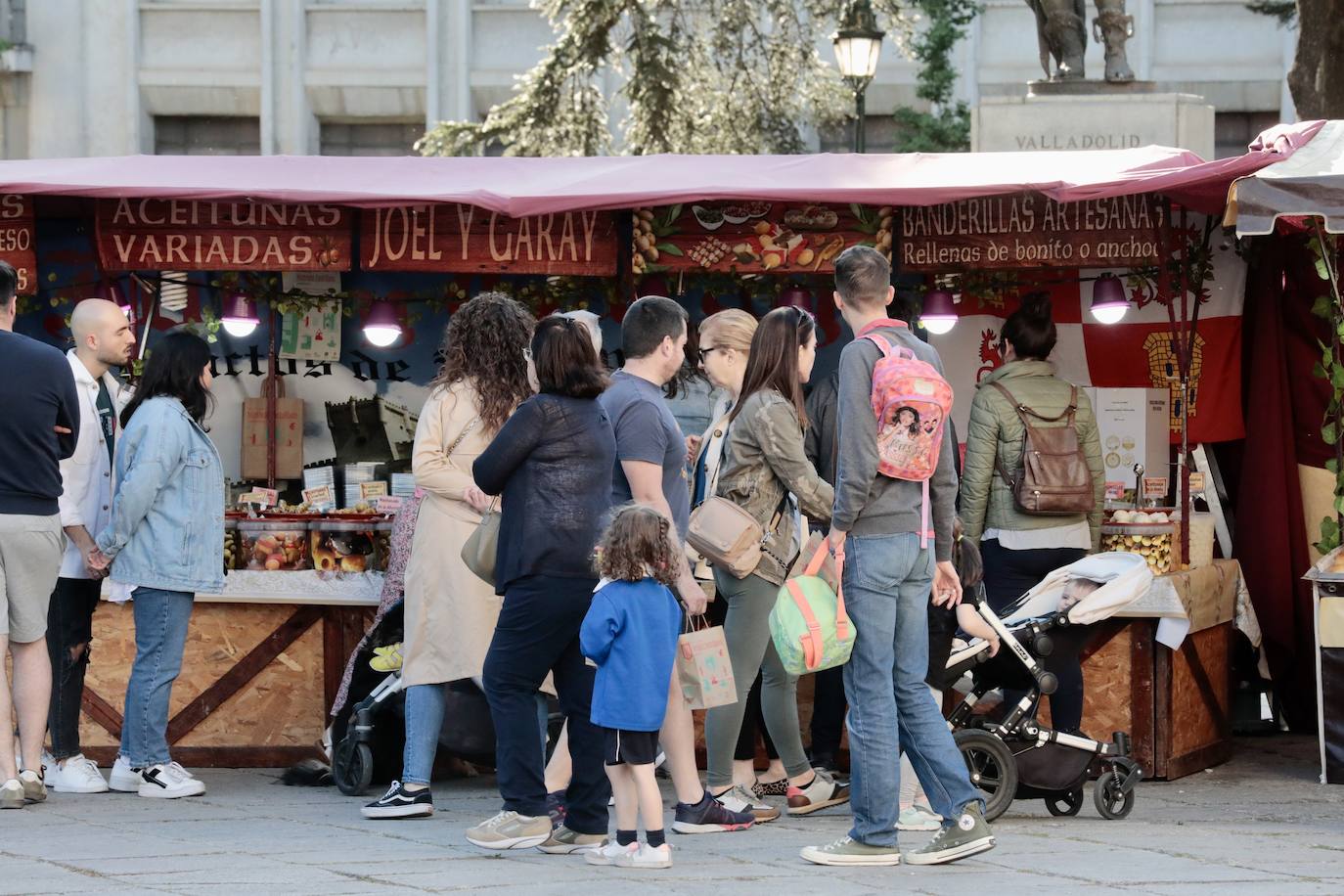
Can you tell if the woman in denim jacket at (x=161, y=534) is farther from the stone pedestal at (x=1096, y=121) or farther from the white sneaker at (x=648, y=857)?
the stone pedestal at (x=1096, y=121)

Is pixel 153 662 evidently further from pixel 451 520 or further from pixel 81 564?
pixel 451 520


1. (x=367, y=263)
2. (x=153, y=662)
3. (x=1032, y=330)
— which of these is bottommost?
(x=153, y=662)

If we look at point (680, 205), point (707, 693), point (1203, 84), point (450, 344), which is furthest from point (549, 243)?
point (1203, 84)

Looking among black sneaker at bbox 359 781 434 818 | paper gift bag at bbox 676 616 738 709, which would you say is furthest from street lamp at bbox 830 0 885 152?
paper gift bag at bbox 676 616 738 709

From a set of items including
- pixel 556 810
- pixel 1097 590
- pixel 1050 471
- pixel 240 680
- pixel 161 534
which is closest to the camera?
pixel 556 810

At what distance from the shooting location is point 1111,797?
6.99 metres

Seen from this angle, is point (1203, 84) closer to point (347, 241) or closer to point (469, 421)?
point (347, 241)

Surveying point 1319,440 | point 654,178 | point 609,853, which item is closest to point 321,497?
point 654,178

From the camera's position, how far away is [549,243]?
879cm

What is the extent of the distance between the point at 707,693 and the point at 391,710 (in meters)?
1.84

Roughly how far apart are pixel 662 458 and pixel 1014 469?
7.90ft

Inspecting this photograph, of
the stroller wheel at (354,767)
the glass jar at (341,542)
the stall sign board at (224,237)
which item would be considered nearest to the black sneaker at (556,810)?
the stroller wheel at (354,767)

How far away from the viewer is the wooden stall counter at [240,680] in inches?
327

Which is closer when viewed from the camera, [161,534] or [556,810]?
[556,810]
